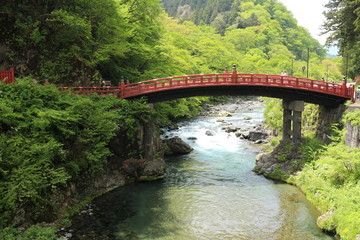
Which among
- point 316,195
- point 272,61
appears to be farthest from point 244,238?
point 272,61

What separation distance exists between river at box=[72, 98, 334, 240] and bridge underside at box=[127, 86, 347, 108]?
20.2 ft

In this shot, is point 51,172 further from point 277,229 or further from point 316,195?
point 316,195

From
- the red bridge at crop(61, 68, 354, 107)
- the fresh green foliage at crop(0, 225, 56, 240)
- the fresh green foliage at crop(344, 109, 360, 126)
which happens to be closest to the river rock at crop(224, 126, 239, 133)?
the red bridge at crop(61, 68, 354, 107)

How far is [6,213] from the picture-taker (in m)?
14.6

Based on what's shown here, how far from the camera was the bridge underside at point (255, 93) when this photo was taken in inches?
1061

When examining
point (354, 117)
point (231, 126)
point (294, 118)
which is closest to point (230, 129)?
point (231, 126)

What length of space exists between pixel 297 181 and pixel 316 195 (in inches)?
123

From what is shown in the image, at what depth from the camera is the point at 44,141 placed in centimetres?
1741

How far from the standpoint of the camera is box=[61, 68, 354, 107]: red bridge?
85.3 ft

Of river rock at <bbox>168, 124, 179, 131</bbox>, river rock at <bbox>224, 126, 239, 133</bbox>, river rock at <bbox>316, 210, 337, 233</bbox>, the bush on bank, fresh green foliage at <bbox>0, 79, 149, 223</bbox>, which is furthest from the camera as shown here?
river rock at <bbox>168, 124, 179, 131</bbox>

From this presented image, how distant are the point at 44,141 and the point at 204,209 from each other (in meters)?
9.76

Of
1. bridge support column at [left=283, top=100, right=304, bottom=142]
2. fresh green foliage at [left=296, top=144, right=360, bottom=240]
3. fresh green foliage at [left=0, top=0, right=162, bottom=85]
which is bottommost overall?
fresh green foliage at [left=296, top=144, right=360, bottom=240]

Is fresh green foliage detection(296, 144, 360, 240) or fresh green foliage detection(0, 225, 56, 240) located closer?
fresh green foliage detection(0, 225, 56, 240)

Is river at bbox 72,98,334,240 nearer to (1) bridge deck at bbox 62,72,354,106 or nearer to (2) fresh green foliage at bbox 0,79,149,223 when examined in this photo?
(2) fresh green foliage at bbox 0,79,149,223
